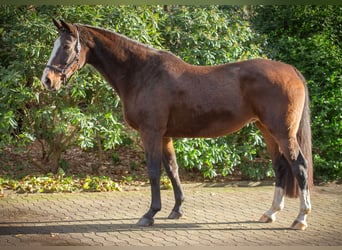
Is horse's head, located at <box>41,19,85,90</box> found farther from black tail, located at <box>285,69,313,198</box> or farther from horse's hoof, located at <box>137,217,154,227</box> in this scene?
black tail, located at <box>285,69,313,198</box>

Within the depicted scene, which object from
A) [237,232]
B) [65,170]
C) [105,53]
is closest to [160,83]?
[105,53]

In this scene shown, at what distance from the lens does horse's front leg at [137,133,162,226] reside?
4.94 metres

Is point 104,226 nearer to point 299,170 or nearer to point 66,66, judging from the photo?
point 66,66

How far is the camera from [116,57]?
506 centimetres

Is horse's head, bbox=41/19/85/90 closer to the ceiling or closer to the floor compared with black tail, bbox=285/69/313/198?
closer to the ceiling

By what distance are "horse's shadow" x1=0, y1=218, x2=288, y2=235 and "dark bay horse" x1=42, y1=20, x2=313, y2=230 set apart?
18 cm

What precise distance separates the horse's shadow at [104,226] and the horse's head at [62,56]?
4.50ft

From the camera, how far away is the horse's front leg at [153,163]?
16.2 ft

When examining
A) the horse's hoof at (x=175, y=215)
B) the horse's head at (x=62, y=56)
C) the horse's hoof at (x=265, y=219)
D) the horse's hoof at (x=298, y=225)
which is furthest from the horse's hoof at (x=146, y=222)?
the horse's head at (x=62, y=56)

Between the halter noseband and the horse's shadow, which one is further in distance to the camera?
the horse's shadow

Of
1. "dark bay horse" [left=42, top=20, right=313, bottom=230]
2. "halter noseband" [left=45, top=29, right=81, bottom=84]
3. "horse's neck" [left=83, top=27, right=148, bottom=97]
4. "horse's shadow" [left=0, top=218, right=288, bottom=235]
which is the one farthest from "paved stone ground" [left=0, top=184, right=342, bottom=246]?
"halter noseband" [left=45, top=29, right=81, bottom=84]

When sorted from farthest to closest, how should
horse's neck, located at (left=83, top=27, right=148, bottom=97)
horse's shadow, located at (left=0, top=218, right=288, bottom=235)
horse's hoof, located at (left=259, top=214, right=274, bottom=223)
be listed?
horse's hoof, located at (left=259, top=214, right=274, bottom=223) < horse's neck, located at (left=83, top=27, right=148, bottom=97) < horse's shadow, located at (left=0, top=218, right=288, bottom=235)

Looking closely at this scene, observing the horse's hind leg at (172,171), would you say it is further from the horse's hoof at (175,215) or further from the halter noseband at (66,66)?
the halter noseband at (66,66)

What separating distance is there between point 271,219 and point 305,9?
369 centimetres
